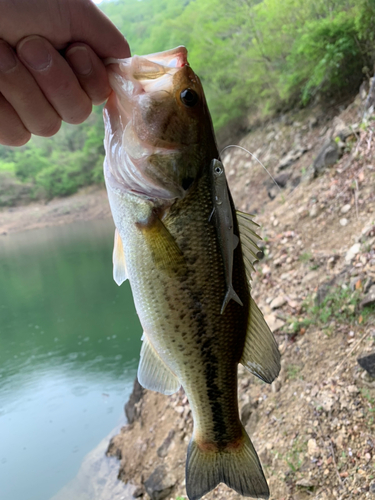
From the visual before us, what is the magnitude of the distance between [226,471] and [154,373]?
0.47 meters

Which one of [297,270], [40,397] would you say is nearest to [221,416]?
[297,270]

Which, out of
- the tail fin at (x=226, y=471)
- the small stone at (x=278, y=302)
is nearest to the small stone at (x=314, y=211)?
the small stone at (x=278, y=302)

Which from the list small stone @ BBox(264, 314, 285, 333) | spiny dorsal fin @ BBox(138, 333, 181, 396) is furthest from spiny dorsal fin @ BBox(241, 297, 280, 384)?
small stone @ BBox(264, 314, 285, 333)

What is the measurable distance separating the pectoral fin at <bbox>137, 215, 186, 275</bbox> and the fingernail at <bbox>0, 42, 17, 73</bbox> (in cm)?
65

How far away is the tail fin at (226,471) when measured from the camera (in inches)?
53.3

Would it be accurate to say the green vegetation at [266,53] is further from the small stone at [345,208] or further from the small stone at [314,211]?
the small stone at [345,208]

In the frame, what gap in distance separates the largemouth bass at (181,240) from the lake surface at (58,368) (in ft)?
16.7

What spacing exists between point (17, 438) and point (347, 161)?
7.52 meters

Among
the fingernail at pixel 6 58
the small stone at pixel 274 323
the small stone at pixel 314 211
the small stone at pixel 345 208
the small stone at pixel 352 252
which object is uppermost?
the small stone at pixel 314 211

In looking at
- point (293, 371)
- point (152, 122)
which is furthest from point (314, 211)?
point (152, 122)

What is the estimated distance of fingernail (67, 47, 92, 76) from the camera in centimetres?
119

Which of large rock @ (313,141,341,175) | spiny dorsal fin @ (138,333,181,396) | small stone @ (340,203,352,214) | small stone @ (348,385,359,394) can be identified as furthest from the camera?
large rock @ (313,141,341,175)

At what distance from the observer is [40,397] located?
7164 millimetres

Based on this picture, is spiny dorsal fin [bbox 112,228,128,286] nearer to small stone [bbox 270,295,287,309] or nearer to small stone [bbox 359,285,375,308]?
small stone [bbox 359,285,375,308]
